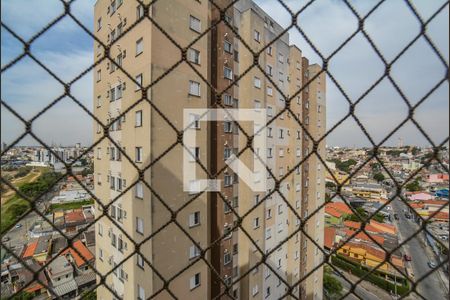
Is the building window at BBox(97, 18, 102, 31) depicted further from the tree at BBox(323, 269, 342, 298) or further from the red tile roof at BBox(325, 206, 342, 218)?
the red tile roof at BBox(325, 206, 342, 218)

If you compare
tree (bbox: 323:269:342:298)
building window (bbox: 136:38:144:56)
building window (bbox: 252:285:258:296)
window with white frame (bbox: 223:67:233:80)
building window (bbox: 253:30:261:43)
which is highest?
building window (bbox: 253:30:261:43)

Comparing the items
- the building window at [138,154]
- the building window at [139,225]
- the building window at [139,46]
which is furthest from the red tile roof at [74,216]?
the building window at [139,46]

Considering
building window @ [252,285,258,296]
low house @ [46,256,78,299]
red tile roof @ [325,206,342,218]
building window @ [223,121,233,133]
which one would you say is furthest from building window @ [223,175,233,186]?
red tile roof @ [325,206,342,218]

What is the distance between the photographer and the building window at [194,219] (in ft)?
10.3

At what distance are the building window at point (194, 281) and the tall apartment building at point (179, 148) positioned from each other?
12 millimetres

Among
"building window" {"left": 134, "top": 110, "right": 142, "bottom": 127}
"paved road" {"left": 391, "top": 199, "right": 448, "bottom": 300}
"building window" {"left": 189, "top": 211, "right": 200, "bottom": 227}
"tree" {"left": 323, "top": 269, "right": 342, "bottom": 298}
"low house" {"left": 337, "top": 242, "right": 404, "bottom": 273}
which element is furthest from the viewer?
"tree" {"left": 323, "top": 269, "right": 342, "bottom": 298}

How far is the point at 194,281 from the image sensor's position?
10.7 ft

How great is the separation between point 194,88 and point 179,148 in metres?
0.78

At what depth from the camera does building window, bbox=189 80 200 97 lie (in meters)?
2.92

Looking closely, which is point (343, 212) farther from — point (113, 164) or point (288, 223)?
point (113, 164)

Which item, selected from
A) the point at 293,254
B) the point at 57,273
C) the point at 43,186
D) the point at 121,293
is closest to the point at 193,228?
the point at 121,293

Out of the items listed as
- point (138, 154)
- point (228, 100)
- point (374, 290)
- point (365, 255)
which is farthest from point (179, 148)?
point (374, 290)

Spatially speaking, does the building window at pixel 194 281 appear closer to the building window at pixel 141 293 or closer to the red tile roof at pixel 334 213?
the building window at pixel 141 293

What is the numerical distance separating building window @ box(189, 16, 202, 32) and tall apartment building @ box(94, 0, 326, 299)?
0.06 feet
